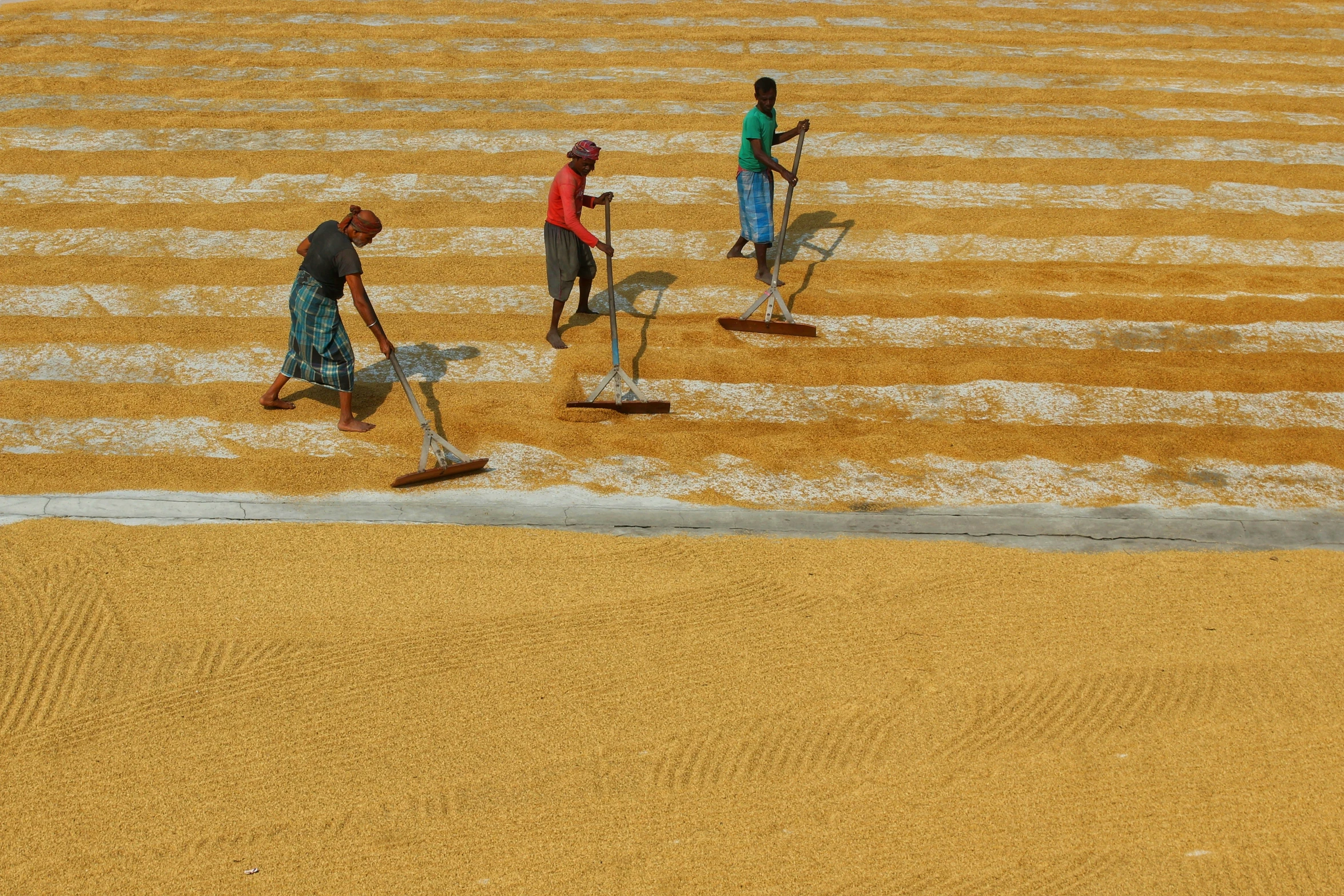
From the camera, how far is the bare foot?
6.80m

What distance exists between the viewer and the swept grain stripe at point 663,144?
10672 mm

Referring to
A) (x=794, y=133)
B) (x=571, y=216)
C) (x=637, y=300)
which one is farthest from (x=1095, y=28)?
(x=571, y=216)

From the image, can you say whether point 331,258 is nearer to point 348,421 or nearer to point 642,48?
point 348,421

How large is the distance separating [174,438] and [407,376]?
1.58 m

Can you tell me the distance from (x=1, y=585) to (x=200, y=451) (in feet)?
4.93

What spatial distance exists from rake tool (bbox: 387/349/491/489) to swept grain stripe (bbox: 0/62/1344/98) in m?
7.22

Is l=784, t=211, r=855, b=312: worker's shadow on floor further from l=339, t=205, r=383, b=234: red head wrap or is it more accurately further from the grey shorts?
l=339, t=205, r=383, b=234: red head wrap

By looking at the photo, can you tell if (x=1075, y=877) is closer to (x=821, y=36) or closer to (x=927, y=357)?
(x=927, y=357)

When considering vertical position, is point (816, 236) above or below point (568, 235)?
below

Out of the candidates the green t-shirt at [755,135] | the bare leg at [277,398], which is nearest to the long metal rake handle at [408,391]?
the bare leg at [277,398]

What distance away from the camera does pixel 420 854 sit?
393cm

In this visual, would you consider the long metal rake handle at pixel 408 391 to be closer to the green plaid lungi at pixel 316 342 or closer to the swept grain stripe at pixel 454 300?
the green plaid lungi at pixel 316 342

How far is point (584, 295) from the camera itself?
26.5ft

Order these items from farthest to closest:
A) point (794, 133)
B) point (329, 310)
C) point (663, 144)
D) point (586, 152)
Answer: point (663, 144) → point (794, 133) → point (586, 152) → point (329, 310)
